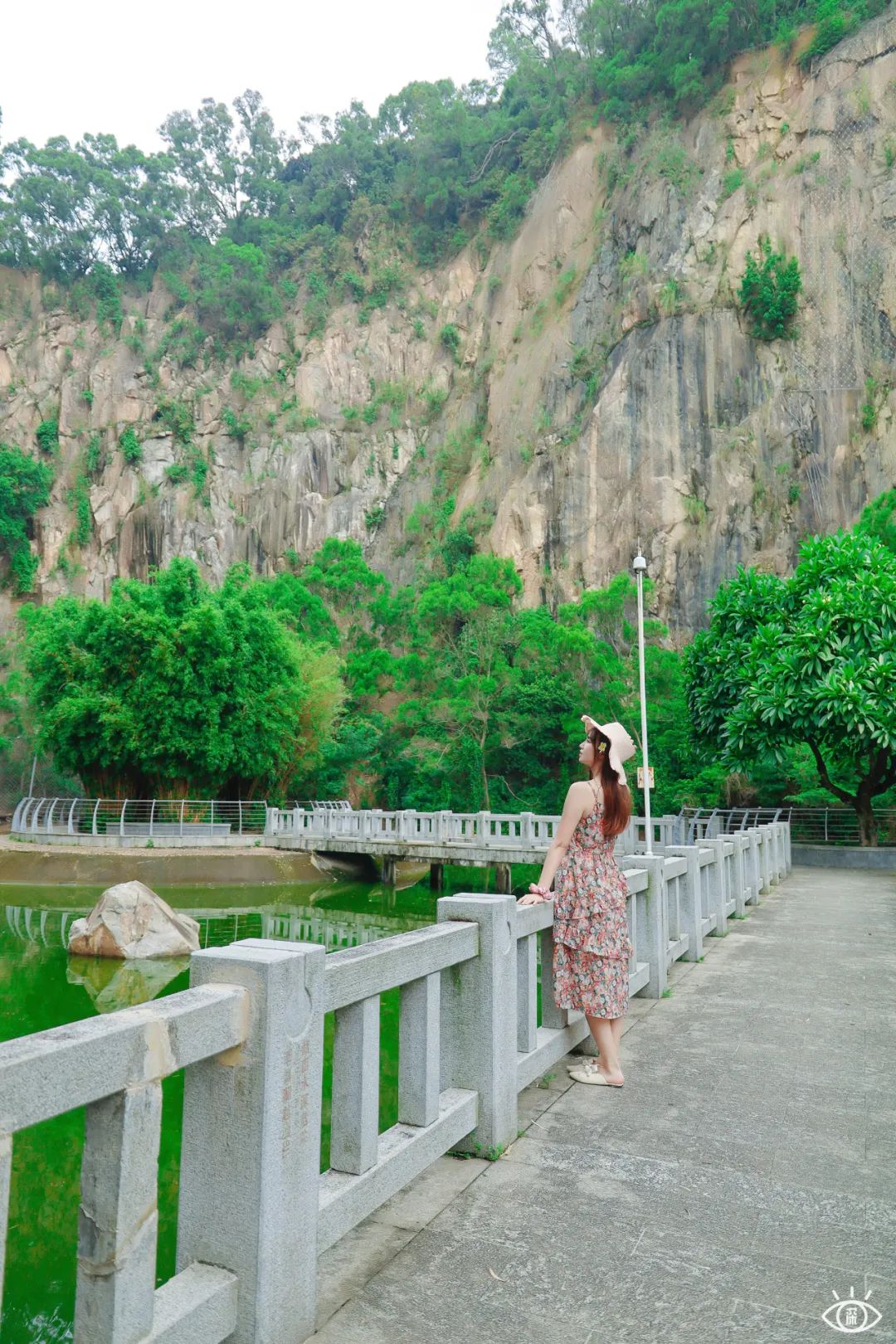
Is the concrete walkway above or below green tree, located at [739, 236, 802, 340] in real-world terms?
below

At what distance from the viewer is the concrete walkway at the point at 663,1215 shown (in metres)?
2.51

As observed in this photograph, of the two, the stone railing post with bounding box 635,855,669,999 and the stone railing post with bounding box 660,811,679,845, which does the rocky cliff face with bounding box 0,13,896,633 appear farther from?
the stone railing post with bounding box 635,855,669,999

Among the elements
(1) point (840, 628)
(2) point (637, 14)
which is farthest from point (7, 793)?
(2) point (637, 14)

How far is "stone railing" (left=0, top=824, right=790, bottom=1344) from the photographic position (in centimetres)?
187

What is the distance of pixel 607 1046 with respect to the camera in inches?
174

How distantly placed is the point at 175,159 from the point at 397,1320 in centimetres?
7052

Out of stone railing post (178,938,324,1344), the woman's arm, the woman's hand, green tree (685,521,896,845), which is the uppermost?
green tree (685,521,896,845)

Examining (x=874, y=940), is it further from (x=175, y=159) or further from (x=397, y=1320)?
(x=175, y=159)

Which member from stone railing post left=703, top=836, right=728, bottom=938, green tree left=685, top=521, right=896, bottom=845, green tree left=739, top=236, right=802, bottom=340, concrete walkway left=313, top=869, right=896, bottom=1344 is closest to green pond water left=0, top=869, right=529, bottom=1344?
concrete walkway left=313, top=869, right=896, bottom=1344

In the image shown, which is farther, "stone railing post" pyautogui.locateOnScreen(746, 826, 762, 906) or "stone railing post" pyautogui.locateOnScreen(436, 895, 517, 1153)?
"stone railing post" pyautogui.locateOnScreen(746, 826, 762, 906)

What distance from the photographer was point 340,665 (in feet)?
117

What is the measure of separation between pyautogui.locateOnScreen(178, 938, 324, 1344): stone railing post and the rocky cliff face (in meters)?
35.0

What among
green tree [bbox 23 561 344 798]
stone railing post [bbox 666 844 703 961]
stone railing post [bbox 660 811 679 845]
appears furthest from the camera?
green tree [bbox 23 561 344 798]

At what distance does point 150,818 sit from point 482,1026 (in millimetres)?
25908
